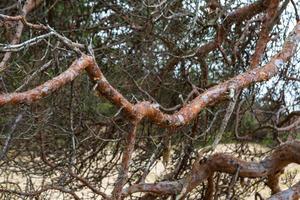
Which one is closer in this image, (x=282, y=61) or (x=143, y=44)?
(x=282, y=61)

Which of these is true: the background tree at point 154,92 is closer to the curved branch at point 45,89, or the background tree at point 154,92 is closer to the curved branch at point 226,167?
the curved branch at point 226,167

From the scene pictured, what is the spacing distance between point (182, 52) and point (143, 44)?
0.35 m

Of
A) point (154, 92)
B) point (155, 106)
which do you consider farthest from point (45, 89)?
point (154, 92)

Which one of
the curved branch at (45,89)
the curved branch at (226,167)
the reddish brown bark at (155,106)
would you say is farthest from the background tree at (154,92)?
the curved branch at (45,89)

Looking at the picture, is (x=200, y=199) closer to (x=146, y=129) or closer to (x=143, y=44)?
(x=146, y=129)

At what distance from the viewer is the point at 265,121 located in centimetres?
534

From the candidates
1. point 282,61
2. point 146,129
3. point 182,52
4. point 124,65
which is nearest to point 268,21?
point 282,61

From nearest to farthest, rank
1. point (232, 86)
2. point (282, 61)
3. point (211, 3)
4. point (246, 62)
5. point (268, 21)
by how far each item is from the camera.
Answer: point (232, 86), point (282, 61), point (268, 21), point (211, 3), point (246, 62)

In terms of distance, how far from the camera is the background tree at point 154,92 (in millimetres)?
4039

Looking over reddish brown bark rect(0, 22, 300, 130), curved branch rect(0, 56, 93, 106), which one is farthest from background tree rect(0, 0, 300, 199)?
curved branch rect(0, 56, 93, 106)

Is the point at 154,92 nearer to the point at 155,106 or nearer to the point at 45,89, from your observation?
the point at 155,106

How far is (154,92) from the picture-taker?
5281 mm

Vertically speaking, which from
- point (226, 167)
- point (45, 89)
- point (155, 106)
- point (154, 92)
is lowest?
point (45, 89)

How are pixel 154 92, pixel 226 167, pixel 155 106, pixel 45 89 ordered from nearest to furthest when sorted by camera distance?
pixel 45 89
pixel 155 106
pixel 226 167
pixel 154 92
